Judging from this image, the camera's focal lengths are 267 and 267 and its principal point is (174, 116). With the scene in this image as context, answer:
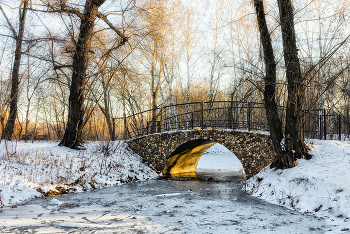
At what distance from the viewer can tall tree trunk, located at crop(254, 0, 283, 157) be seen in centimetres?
768

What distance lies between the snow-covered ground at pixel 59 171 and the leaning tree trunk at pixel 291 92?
20.8ft

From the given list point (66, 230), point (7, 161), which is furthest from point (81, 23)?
point (66, 230)

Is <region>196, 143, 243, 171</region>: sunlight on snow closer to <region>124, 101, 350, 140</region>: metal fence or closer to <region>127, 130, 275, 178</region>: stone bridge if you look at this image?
<region>127, 130, 275, 178</region>: stone bridge

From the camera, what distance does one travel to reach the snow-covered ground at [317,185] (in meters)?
5.10

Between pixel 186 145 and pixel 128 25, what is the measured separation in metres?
6.05

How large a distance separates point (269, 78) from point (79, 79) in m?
7.62

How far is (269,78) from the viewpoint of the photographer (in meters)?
7.80

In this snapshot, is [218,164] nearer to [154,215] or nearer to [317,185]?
[317,185]

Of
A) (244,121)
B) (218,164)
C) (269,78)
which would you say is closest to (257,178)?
(244,121)

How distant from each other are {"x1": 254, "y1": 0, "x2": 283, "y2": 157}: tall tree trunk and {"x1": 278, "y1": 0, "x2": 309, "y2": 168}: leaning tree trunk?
36 centimetres

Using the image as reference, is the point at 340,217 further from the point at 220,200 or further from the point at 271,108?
the point at 271,108

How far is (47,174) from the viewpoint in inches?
326

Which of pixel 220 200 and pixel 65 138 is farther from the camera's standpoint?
pixel 65 138

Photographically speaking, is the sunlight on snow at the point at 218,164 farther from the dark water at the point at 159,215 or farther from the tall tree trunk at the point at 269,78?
the dark water at the point at 159,215
